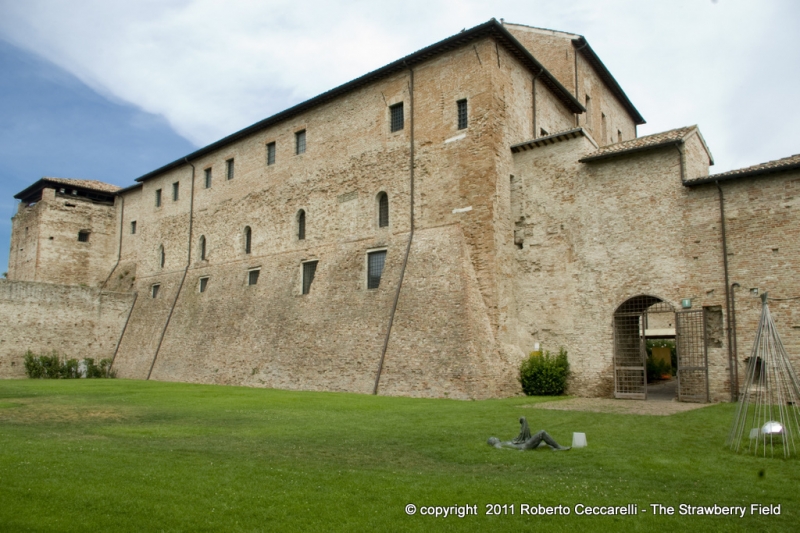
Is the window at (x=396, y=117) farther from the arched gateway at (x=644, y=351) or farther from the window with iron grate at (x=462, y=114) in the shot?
the arched gateway at (x=644, y=351)

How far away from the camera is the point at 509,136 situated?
18828mm

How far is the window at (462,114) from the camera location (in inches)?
733

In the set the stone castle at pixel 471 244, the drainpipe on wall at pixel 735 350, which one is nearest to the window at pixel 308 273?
the stone castle at pixel 471 244

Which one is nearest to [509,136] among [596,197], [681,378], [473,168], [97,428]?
[473,168]

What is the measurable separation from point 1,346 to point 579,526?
28.1 m

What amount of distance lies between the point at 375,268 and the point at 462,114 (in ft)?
18.8

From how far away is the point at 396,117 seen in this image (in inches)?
816

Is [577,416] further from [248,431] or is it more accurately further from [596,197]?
[596,197]

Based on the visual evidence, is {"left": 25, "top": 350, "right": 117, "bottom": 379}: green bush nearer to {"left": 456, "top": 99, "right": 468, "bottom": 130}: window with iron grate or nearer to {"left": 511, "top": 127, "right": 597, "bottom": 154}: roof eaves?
{"left": 456, "top": 99, "right": 468, "bottom": 130}: window with iron grate

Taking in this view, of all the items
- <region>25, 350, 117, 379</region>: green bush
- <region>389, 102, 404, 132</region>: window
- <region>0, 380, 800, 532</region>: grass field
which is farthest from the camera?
<region>25, 350, 117, 379</region>: green bush

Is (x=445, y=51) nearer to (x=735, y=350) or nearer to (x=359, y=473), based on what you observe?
(x=735, y=350)

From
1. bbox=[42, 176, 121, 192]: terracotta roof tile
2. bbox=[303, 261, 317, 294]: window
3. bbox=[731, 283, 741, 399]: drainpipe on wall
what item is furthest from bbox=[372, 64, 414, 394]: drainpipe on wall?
bbox=[42, 176, 121, 192]: terracotta roof tile

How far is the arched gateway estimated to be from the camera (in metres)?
15.3

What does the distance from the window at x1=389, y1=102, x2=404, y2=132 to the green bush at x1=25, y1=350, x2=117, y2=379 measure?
19.1 meters
